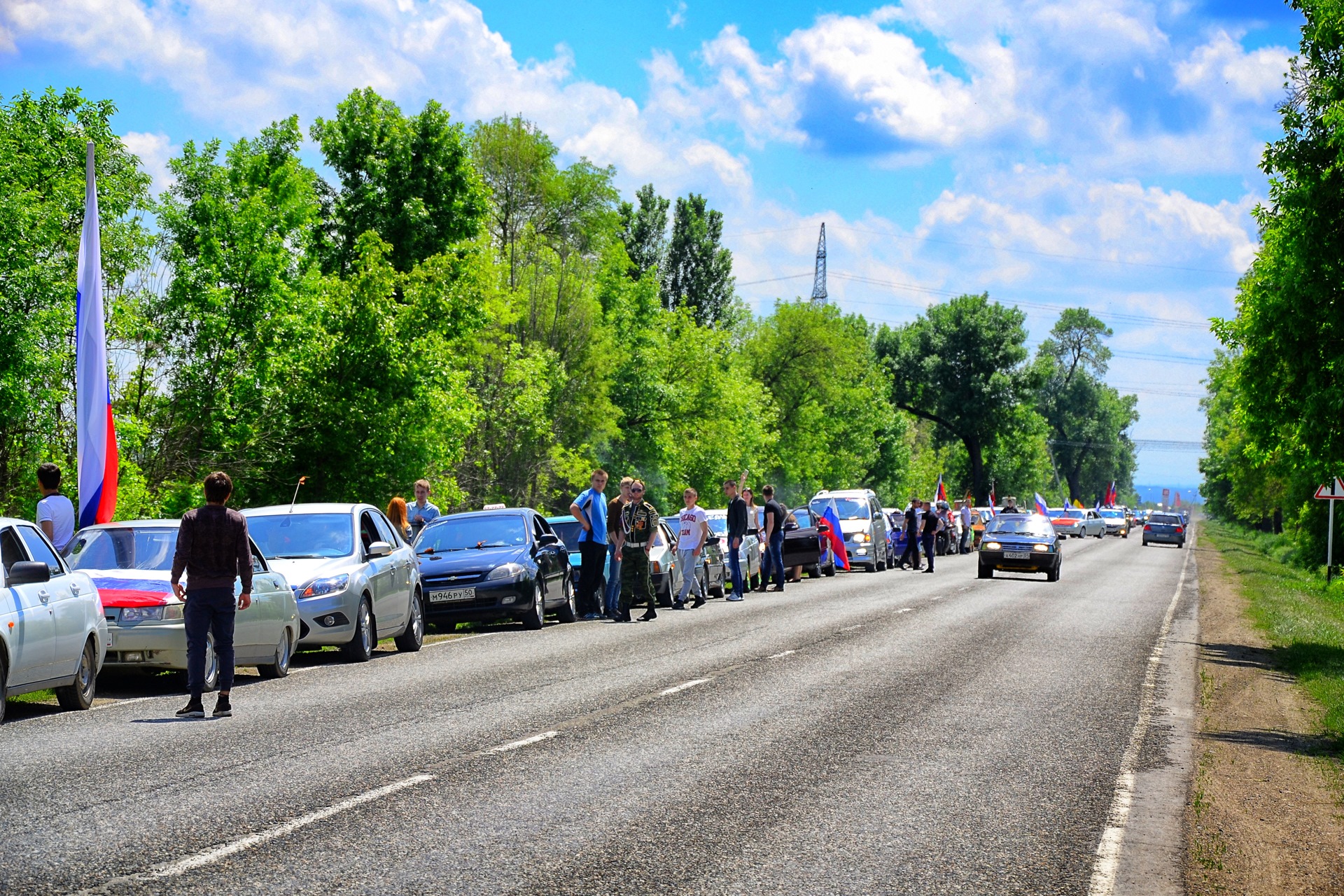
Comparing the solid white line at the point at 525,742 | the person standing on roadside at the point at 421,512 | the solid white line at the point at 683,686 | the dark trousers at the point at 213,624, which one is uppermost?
the person standing on roadside at the point at 421,512

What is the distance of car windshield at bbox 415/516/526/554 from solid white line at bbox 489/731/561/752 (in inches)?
395

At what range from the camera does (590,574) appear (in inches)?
875

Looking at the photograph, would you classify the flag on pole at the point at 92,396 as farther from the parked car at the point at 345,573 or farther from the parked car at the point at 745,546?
the parked car at the point at 745,546

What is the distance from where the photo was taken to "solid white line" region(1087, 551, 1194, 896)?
20.8 ft

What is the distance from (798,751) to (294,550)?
8.22m

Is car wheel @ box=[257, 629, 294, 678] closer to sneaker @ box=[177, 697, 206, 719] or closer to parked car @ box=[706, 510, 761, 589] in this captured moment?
sneaker @ box=[177, 697, 206, 719]

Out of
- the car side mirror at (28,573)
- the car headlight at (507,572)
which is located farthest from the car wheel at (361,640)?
the car side mirror at (28,573)

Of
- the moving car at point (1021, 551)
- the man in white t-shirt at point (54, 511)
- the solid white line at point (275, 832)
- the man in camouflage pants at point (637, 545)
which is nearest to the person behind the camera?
the solid white line at point (275, 832)

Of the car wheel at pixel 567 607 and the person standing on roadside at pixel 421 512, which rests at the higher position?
the person standing on roadside at pixel 421 512

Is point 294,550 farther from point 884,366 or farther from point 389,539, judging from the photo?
point 884,366

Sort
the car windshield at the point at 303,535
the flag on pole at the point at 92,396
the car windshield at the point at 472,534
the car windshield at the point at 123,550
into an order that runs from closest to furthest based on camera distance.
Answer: the car windshield at the point at 123,550, the car windshield at the point at 303,535, the flag on pole at the point at 92,396, the car windshield at the point at 472,534

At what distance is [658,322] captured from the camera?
6269cm

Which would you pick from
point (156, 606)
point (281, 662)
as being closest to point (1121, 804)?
point (156, 606)

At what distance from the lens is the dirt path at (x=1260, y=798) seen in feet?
21.9
